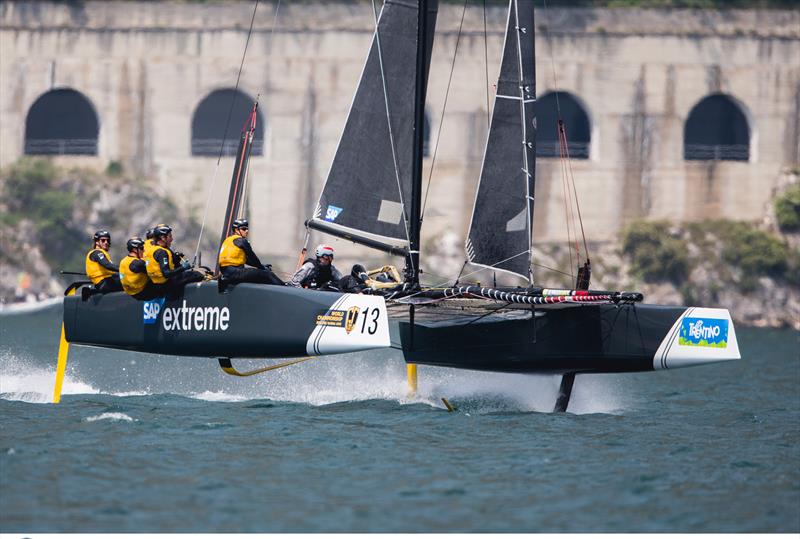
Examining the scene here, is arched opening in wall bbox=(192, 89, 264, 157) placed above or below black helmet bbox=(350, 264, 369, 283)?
above

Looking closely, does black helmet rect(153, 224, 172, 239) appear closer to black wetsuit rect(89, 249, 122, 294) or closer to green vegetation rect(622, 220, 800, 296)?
black wetsuit rect(89, 249, 122, 294)

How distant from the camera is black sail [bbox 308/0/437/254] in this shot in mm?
20281

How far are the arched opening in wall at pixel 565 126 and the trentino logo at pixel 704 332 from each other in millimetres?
26750

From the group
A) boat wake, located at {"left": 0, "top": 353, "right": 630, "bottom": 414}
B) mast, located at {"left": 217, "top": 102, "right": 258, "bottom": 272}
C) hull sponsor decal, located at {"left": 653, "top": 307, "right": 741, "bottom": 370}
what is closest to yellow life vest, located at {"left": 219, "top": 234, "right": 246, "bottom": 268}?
boat wake, located at {"left": 0, "top": 353, "right": 630, "bottom": 414}

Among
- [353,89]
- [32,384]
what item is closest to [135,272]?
[32,384]

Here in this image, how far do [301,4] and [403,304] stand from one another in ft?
86.3

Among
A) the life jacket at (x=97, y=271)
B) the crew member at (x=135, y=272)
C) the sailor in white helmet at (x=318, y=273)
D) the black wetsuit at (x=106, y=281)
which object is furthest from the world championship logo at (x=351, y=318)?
the life jacket at (x=97, y=271)

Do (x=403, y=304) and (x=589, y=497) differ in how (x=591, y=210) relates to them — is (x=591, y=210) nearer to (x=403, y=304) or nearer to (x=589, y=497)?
(x=403, y=304)

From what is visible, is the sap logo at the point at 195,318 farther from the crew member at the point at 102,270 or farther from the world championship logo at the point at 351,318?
the world championship logo at the point at 351,318

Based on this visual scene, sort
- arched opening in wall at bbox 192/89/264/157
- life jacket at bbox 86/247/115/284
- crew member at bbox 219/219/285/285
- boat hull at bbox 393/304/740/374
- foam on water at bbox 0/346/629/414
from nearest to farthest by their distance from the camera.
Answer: boat hull at bbox 393/304/740/374 < crew member at bbox 219/219/285/285 < life jacket at bbox 86/247/115/284 < foam on water at bbox 0/346/629/414 < arched opening in wall at bbox 192/89/264/157

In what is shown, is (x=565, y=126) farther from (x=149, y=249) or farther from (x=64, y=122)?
(x=149, y=249)

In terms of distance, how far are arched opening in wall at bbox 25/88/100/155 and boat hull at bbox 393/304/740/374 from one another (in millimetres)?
27734

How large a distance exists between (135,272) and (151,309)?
2.09 ft

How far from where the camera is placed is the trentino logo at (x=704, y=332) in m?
18.2
